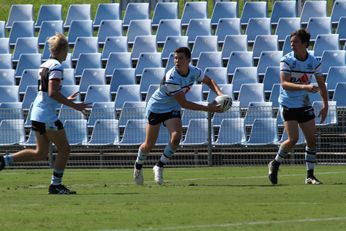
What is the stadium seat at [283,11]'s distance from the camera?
1165 inches

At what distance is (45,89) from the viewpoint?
599 inches

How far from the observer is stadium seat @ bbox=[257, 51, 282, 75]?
1052 inches

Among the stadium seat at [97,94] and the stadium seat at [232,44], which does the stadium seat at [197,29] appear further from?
the stadium seat at [97,94]

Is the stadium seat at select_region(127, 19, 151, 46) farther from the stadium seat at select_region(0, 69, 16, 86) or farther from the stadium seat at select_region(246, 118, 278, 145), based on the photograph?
the stadium seat at select_region(246, 118, 278, 145)

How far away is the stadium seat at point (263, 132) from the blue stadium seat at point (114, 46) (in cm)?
632

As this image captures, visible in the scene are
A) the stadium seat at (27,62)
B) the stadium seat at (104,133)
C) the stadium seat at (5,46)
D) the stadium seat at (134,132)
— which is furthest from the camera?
the stadium seat at (5,46)

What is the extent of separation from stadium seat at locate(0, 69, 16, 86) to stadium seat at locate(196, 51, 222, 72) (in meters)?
4.71

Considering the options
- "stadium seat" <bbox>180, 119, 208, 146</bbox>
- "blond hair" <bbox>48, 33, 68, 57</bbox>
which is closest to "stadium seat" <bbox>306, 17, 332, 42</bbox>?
"stadium seat" <bbox>180, 119, 208, 146</bbox>

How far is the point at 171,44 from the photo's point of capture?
28703 mm

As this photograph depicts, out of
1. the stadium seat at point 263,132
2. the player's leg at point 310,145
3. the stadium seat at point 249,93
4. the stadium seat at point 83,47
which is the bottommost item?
the player's leg at point 310,145

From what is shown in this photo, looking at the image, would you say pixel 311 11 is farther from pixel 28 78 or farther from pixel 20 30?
pixel 20 30

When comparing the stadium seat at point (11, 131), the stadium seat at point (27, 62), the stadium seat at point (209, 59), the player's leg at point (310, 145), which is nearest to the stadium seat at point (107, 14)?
the stadium seat at point (27, 62)

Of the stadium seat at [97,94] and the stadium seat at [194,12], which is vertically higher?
the stadium seat at [194,12]

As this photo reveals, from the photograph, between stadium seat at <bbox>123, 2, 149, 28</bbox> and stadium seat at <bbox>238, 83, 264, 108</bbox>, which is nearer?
stadium seat at <bbox>238, 83, 264, 108</bbox>
